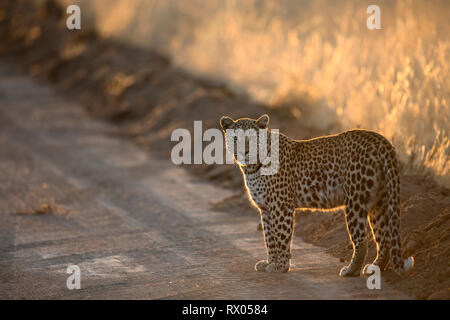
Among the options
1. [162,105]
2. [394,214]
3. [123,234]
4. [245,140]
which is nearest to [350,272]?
[394,214]

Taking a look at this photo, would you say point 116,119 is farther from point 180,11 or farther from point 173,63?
point 180,11

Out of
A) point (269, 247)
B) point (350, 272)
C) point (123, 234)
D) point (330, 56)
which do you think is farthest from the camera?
point (330, 56)

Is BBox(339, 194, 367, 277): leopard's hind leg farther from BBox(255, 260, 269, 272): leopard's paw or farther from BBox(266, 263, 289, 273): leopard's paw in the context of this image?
BBox(255, 260, 269, 272): leopard's paw

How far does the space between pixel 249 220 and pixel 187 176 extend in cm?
→ 292

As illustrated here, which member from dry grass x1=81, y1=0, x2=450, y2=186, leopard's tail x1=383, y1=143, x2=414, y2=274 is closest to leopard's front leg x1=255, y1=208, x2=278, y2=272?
leopard's tail x1=383, y1=143, x2=414, y2=274

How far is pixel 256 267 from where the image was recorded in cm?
859

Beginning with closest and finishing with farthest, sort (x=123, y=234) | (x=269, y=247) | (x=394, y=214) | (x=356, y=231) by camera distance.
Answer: (x=394, y=214), (x=356, y=231), (x=269, y=247), (x=123, y=234)

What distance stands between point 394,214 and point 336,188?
28.1 inches

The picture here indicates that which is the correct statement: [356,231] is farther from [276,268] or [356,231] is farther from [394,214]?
[276,268]

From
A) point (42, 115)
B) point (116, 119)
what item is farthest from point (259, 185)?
point (42, 115)

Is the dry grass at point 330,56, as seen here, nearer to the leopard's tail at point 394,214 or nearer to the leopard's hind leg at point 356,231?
the leopard's tail at point 394,214

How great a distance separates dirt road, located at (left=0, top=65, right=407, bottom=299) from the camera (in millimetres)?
7992

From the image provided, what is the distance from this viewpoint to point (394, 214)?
7777 millimetres

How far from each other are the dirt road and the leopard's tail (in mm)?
328
